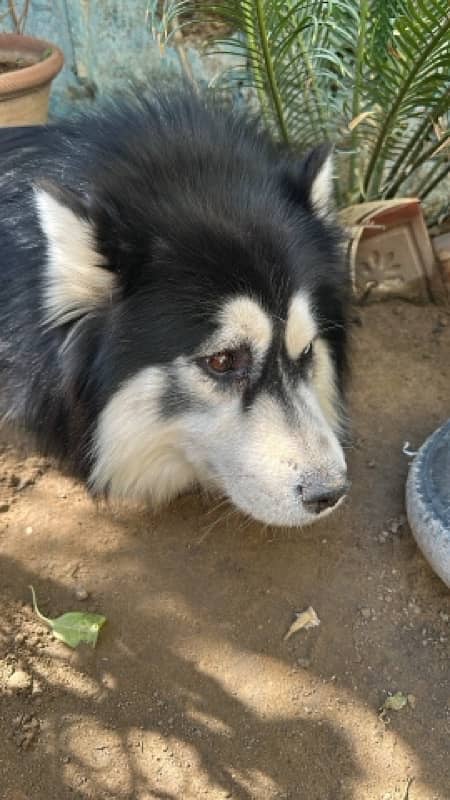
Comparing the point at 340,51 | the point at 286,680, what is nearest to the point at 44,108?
the point at 340,51

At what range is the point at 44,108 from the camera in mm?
3719

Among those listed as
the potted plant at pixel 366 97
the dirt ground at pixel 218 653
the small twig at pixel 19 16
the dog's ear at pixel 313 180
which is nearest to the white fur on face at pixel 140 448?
the dirt ground at pixel 218 653

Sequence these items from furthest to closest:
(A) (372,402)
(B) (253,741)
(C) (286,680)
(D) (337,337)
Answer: (A) (372,402) → (D) (337,337) → (C) (286,680) → (B) (253,741)

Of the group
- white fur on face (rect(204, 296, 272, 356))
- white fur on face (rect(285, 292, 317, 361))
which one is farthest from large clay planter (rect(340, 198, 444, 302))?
white fur on face (rect(204, 296, 272, 356))

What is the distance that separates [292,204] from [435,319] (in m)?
1.83

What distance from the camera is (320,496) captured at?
2.10 meters

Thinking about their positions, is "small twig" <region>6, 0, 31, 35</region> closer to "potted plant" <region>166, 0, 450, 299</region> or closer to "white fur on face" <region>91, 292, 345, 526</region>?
"potted plant" <region>166, 0, 450, 299</region>

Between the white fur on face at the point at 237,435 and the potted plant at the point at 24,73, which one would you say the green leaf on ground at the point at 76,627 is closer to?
the white fur on face at the point at 237,435

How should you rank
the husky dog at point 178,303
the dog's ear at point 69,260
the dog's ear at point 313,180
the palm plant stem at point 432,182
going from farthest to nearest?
the palm plant stem at point 432,182 → the dog's ear at point 313,180 → the husky dog at point 178,303 → the dog's ear at point 69,260

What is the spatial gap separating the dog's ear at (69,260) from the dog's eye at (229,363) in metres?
0.34

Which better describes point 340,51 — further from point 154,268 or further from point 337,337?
point 154,268

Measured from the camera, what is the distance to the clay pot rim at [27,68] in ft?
11.2

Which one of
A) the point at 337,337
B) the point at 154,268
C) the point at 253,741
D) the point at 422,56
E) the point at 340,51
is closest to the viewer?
the point at 154,268

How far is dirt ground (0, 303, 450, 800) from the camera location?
2119 millimetres
